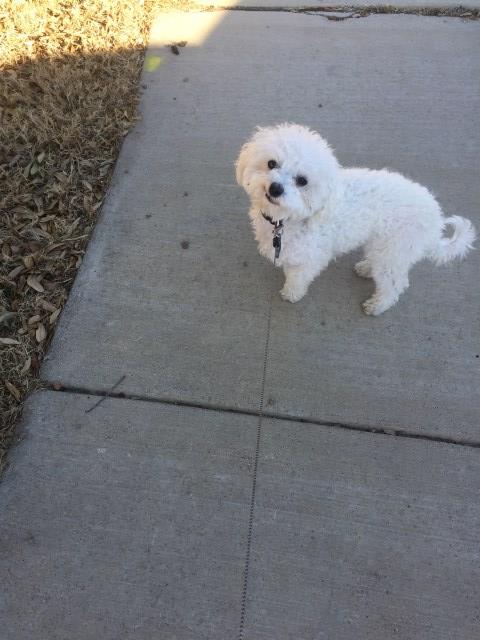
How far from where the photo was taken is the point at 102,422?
2551mm

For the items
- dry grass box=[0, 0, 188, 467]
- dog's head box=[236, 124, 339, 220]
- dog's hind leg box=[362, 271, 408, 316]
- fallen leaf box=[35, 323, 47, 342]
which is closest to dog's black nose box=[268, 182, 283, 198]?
dog's head box=[236, 124, 339, 220]

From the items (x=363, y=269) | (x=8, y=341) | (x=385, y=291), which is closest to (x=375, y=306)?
(x=385, y=291)

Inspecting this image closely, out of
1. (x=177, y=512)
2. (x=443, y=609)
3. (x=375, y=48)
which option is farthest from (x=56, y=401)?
(x=375, y=48)

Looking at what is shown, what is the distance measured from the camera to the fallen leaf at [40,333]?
2795 millimetres

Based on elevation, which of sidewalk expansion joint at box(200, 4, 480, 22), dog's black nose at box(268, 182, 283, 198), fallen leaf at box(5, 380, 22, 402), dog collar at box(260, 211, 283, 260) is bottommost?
fallen leaf at box(5, 380, 22, 402)

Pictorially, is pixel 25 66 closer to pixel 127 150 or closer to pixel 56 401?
pixel 127 150

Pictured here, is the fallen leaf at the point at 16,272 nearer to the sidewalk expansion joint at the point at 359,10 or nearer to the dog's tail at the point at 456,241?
the dog's tail at the point at 456,241

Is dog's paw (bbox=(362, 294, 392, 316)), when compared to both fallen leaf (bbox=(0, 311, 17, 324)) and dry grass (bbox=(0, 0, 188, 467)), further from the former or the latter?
fallen leaf (bbox=(0, 311, 17, 324))

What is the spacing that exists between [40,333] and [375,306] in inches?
84.0

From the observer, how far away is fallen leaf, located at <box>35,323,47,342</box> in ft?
9.17

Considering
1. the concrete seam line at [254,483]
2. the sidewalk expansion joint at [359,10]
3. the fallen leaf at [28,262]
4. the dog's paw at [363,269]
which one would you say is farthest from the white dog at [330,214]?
the sidewalk expansion joint at [359,10]

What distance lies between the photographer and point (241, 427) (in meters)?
2.53

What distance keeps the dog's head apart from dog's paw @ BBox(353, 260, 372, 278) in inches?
31.1

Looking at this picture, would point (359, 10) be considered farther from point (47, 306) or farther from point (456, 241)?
point (47, 306)
